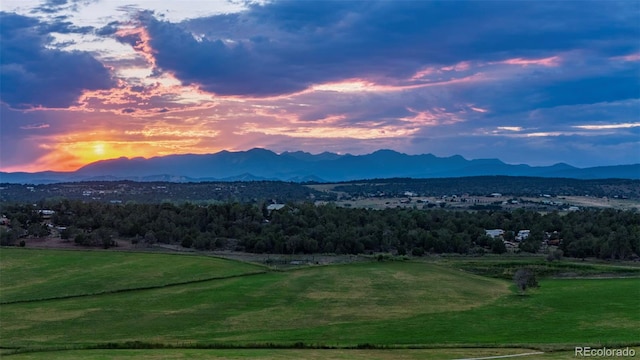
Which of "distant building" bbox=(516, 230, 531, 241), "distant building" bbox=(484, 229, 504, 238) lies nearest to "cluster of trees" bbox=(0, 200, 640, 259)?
"distant building" bbox=(516, 230, 531, 241)

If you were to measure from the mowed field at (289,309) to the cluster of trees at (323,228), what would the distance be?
20824 mm

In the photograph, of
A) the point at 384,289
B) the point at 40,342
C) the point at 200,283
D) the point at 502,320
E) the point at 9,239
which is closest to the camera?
the point at 40,342

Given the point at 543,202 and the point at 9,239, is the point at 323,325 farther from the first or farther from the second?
the point at 543,202

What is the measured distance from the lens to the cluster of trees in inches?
3720

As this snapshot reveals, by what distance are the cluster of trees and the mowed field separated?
68.3 ft

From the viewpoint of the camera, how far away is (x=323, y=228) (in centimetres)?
10150

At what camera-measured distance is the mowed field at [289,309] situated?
37.2 m

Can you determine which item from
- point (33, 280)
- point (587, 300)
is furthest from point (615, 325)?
point (33, 280)

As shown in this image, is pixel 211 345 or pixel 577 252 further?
pixel 577 252

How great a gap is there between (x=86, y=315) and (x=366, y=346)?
26.1 meters

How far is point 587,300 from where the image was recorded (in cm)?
5466

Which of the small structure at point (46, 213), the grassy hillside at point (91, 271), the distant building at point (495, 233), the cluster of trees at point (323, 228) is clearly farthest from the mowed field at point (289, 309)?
the small structure at point (46, 213)

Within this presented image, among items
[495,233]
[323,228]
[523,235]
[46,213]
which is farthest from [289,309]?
[46,213]

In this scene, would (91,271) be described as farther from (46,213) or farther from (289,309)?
(46,213)
